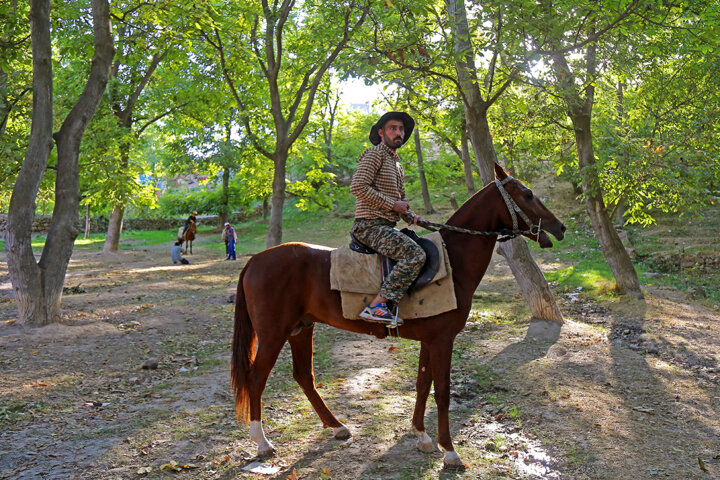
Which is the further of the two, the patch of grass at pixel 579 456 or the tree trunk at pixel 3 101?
the tree trunk at pixel 3 101

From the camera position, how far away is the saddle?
509 centimetres

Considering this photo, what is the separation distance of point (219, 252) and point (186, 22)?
17721 millimetres

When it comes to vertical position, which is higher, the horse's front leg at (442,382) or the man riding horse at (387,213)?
the man riding horse at (387,213)

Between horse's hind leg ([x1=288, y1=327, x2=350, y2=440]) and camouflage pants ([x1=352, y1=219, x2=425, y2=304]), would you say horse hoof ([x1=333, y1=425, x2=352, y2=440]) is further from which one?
camouflage pants ([x1=352, y1=219, x2=425, y2=304])

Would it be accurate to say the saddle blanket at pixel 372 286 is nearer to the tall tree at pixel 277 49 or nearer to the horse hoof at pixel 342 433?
the horse hoof at pixel 342 433

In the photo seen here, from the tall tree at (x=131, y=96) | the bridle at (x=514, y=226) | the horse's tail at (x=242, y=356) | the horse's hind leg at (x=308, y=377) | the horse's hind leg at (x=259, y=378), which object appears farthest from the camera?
the tall tree at (x=131, y=96)

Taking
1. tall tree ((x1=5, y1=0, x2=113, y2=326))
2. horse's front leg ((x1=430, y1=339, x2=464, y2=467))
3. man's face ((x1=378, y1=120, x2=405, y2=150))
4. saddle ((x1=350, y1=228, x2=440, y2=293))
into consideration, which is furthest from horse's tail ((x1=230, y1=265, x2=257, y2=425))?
tall tree ((x1=5, y1=0, x2=113, y2=326))

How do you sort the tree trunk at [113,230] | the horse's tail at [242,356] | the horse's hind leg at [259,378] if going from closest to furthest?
1. the horse's hind leg at [259,378]
2. the horse's tail at [242,356]
3. the tree trunk at [113,230]

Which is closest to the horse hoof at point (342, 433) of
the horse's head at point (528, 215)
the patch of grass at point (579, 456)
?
the patch of grass at point (579, 456)

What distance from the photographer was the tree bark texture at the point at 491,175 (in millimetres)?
10039

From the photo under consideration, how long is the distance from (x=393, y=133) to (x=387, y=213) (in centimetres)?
84

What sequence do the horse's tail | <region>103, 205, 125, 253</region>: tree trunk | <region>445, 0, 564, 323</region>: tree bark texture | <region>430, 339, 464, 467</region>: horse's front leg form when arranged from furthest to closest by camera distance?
<region>103, 205, 125, 253</region>: tree trunk < <region>445, 0, 564, 323</region>: tree bark texture < the horse's tail < <region>430, 339, 464, 467</region>: horse's front leg

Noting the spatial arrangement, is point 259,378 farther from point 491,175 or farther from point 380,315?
point 491,175

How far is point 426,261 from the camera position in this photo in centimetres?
517
